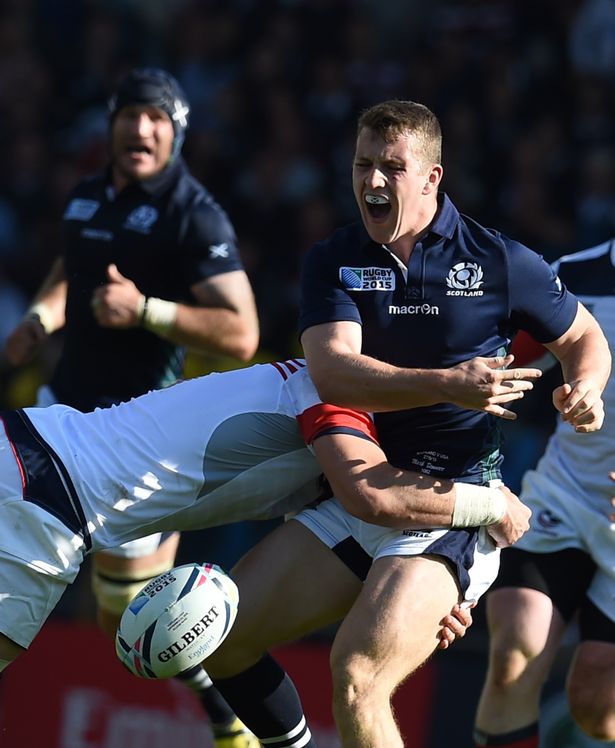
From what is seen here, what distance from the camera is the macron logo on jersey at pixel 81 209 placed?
610 cm

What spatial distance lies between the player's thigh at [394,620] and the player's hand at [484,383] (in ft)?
2.04

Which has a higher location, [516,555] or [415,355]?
[415,355]

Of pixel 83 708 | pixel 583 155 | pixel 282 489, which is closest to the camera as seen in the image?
pixel 282 489

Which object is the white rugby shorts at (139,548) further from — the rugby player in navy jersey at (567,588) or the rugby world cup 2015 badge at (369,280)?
the rugby world cup 2015 badge at (369,280)

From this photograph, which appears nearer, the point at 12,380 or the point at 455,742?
the point at 455,742

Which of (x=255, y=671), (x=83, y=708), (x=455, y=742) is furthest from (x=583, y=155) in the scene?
(x=255, y=671)

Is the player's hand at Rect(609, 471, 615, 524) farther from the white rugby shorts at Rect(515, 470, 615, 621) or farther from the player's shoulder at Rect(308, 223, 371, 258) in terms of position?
the player's shoulder at Rect(308, 223, 371, 258)

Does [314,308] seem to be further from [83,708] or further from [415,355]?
[83,708]

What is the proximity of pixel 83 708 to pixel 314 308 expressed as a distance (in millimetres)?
4193

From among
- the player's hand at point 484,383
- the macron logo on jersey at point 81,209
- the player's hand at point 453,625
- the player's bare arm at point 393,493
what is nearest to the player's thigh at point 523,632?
the player's hand at point 453,625

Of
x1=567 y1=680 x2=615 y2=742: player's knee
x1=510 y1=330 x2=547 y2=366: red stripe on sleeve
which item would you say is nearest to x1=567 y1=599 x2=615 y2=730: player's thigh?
x1=567 y1=680 x2=615 y2=742: player's knee

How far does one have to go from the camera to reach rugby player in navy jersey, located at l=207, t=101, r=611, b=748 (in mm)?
4180

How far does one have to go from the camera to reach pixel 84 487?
4301 millimetres

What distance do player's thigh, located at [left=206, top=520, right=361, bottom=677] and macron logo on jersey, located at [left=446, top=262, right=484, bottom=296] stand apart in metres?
1.00
